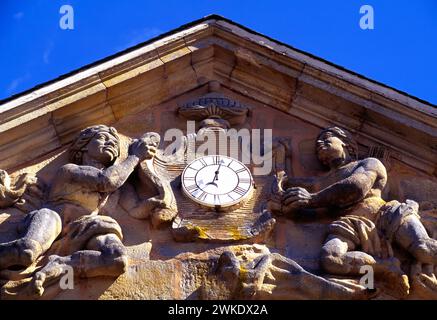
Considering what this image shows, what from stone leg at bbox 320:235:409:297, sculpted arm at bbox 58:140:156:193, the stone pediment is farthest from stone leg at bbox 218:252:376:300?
sculpted arm at bbox 58:140:156:193

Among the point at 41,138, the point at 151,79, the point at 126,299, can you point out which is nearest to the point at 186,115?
the point at 151,79

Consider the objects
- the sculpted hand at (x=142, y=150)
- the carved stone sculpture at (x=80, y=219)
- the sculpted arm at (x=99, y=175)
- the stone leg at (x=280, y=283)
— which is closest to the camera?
the stone leg at (x=280, y=283)

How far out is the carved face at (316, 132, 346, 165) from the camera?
1268 cm

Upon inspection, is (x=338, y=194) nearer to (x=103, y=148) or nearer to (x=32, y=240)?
(x=103, y=148)

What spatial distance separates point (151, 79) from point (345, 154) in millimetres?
1902

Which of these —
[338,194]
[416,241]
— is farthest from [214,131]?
[416,241]

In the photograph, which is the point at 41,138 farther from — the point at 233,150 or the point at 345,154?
the point at 345,154

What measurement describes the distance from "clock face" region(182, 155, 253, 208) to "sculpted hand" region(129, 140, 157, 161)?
35 cm

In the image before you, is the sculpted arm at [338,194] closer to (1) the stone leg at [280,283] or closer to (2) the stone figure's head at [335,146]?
(2) the stone figure's head at [335,146]

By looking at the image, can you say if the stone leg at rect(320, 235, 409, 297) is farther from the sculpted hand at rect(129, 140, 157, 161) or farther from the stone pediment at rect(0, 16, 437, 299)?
the sculpted hand at rect(129, 140, 157, 161)

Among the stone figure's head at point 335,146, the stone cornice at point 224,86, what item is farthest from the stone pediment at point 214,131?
the stone figure's head at point 335,146

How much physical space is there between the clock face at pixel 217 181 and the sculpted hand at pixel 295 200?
338mm

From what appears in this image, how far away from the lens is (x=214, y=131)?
13.0m

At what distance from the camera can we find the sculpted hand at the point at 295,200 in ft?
40.1
